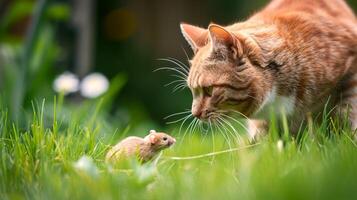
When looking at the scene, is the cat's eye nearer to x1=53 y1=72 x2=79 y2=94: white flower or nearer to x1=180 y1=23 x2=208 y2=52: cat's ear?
x1=180 y1=23 x2=208 y2=52: cat's ear

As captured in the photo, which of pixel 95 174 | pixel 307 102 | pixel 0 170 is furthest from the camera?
pixel 307 102

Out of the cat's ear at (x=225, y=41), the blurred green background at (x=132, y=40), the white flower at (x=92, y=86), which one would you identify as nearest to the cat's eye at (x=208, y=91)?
the cat's ear at (x=225, y=41)

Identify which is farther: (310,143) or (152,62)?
(152,62)

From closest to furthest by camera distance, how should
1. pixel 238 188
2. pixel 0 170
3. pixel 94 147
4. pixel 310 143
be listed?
pixel 238 188
pixel 0 170
pixel 310 143
pixel 94 147

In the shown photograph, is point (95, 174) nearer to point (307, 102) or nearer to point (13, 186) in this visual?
point (13, 186)

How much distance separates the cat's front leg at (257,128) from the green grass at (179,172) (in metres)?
0.35

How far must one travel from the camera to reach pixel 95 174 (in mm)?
2127

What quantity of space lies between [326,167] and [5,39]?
171 inches

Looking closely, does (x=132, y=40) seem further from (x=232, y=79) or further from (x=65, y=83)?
(x=232, y=79)

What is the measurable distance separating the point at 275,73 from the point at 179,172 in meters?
1.00

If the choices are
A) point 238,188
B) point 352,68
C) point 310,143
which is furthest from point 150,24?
point 238,188

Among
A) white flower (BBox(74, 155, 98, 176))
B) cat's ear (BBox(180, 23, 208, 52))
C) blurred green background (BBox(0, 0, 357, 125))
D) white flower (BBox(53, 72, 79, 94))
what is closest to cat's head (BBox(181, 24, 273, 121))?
cat's ear (BBox(180, 23, 208, 52))

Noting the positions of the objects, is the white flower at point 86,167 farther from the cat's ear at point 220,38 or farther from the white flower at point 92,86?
the white flower at point 92,86

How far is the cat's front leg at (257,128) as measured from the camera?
3167mm
